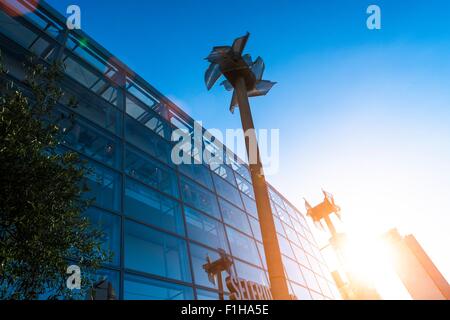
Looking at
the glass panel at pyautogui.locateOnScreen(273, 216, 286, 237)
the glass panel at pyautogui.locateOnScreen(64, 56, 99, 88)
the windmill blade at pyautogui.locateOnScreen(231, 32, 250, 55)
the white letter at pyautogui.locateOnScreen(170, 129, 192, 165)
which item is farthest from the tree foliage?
the glass panel at pyautogui.locateOnScreen(273, 216, 286, 237)

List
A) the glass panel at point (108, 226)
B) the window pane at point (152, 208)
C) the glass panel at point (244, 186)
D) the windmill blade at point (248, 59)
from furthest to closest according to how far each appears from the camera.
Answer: the glass panel at point (244, 186) < the window pane at point (152, 208) < the glass panel at point (108, 226) < the windmill blade at point (248, 59)

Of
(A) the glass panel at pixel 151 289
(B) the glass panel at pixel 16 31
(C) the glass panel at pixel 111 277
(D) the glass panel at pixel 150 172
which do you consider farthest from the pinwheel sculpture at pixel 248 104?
(B) the glass panel at pixel 16 31

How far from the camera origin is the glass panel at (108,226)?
903 centimetres

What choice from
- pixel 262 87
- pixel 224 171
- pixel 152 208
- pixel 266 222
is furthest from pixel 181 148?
pixel 266 222

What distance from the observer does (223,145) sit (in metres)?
22.5

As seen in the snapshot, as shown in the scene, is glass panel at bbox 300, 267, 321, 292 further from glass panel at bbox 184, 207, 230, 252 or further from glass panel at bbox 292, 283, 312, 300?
glass panel at bbox 184, 207, 230, 252

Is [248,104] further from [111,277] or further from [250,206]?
[250,206]

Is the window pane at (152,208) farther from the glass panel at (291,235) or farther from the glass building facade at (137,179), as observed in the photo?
the glass panel at (291,235)

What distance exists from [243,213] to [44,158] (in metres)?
15.8

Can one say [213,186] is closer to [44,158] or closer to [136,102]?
[136,102]

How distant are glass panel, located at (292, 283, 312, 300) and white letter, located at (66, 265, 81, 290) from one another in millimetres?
15507

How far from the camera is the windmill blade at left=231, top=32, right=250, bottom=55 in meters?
6.73

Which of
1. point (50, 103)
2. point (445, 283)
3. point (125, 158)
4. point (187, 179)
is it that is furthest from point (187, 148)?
point (445, 283)

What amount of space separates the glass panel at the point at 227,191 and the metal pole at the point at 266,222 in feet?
42.2
